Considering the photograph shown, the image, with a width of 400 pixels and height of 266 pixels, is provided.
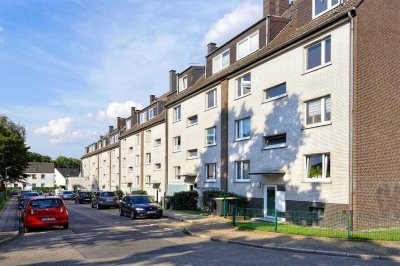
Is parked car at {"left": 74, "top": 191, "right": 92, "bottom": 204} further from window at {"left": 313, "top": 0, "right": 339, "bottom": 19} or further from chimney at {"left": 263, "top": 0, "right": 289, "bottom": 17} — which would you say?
window at {"left": 313, "top": 0, "right": 339, "bottom": 19}

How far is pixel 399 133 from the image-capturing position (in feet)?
56.4

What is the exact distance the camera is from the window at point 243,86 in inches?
954

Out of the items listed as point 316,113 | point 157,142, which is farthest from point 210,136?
point 157,142

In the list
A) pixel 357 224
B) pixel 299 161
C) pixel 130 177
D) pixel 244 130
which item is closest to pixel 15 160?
pixel 130 177

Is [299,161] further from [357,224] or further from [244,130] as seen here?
[244,130]

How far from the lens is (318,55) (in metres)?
18.4

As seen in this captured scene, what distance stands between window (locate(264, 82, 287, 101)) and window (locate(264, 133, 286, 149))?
193 cm

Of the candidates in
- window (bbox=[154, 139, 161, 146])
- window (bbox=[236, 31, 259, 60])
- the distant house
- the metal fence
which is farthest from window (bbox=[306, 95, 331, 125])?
the distant house

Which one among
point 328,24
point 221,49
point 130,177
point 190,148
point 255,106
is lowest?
point 130,177

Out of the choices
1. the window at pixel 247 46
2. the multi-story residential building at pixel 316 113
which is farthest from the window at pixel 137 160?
the window at pixel 247 46

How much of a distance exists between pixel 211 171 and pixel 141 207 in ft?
21.4

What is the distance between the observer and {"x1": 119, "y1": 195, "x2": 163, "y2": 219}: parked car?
23609 millimetres

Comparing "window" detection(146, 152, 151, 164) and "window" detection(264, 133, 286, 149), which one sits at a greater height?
"window" detection(264, 133, 286, 149)

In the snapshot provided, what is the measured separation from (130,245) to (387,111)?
11.1 meters
